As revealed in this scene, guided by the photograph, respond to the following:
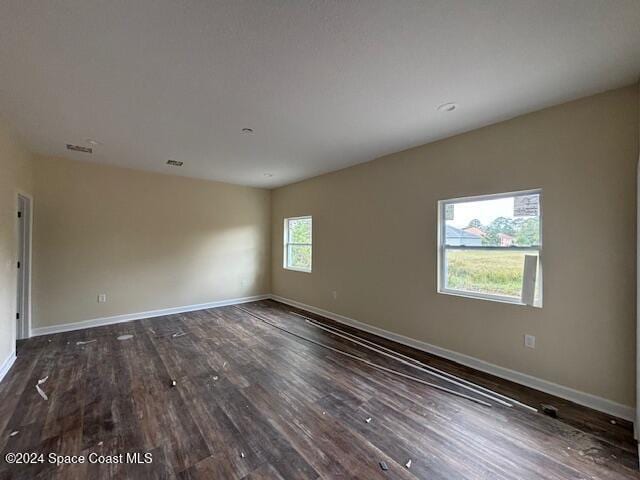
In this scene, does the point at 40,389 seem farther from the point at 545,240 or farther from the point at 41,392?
the point at 545,240

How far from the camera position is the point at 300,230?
5.95 m

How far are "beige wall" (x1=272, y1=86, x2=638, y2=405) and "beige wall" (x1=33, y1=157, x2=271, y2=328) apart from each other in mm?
3102

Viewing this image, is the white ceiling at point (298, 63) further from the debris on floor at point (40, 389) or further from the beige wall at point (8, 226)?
the debris on floor at point (40, 389)

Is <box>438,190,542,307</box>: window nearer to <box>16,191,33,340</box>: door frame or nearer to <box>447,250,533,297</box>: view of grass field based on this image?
<box>447,250,533,297</box>: view of grass field

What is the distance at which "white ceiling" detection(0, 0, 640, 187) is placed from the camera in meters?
1.49

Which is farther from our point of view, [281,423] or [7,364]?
[7,364]

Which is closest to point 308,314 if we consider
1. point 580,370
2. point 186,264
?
point 186,264

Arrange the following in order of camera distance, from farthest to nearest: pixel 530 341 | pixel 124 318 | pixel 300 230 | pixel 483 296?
pixel 300 230
pixel 124 318
pixel 483 296
pixel 530 341

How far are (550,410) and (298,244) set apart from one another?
4634 millimetres

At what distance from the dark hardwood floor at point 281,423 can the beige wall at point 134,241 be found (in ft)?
4.16

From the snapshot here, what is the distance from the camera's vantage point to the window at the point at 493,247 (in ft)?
8.75

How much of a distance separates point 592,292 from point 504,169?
53.6 inches

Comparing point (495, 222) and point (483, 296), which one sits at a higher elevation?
point (495, 222)

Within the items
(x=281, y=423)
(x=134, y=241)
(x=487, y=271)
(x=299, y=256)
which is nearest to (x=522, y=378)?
(x=487, y=271)
